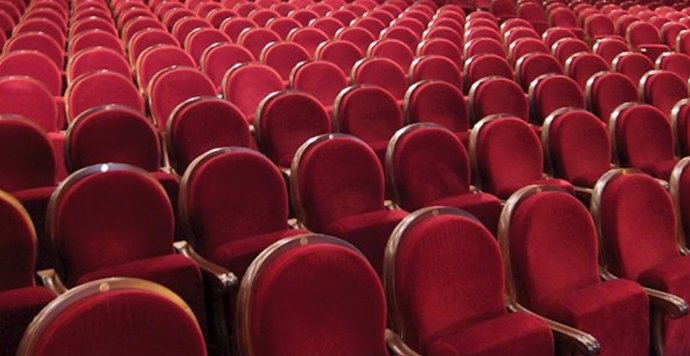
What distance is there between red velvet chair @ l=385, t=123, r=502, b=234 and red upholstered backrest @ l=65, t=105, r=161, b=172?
0.30m

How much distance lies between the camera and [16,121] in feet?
2.62

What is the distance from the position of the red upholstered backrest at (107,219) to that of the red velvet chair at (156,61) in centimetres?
62

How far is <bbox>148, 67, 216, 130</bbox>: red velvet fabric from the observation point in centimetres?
109

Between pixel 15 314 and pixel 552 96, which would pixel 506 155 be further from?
pixel 15 314

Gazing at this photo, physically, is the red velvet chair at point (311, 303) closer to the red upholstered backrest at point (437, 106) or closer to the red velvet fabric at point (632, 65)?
the red upholstered backrest at point (437, 106)

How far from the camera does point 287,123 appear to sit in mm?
976

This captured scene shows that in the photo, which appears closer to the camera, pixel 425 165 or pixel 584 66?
pixel 425 165

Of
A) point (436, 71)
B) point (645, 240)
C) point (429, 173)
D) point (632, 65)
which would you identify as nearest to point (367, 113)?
point (429, 173)

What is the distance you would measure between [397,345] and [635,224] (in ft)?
1.00

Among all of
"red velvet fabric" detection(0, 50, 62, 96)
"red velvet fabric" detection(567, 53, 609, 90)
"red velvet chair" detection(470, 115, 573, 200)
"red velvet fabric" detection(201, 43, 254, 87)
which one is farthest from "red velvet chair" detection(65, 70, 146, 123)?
"red velvet fabric" detection(567, 53, 609, 90)

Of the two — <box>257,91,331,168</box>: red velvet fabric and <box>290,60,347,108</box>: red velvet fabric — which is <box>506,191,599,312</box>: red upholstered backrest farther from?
<box>290,60,347,108</box>: red velvet fabric

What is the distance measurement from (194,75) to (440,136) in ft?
1.54

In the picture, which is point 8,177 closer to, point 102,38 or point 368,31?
point 102,38

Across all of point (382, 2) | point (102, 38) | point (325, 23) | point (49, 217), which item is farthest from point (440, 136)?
point (382, 2)
